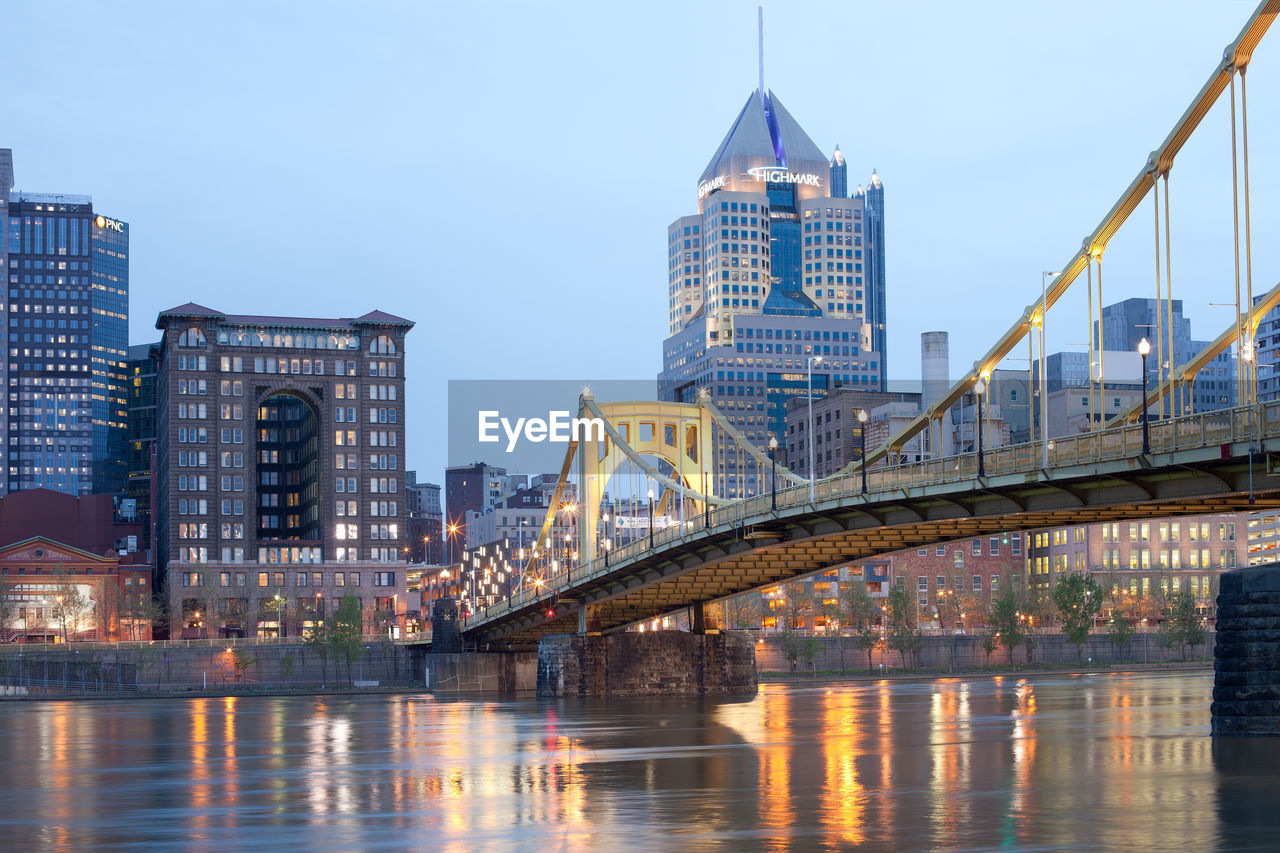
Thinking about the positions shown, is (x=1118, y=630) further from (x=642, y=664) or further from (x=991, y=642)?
(x=642, y=664)

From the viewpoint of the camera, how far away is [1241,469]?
45250mm

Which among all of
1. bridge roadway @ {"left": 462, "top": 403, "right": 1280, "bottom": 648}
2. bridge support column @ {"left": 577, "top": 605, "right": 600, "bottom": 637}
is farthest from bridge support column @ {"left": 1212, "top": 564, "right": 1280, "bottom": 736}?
bridge support column @ {"left": 577, "top": 605, "right": 600, "bottom": 637}

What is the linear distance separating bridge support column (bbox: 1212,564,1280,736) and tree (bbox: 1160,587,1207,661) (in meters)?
104

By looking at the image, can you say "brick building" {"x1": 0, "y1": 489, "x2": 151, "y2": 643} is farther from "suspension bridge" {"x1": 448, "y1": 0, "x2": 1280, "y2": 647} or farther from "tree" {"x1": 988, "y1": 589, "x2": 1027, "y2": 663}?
"tree" {"x1": 988, "y1": 589, "x2": 1027, "y2": 663}

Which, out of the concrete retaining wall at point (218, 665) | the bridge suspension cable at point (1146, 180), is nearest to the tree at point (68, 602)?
the concrete retaining wall at point (218, 665)

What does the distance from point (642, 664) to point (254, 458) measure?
102161 mm

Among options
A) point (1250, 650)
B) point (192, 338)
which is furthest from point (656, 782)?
point (192, 338)

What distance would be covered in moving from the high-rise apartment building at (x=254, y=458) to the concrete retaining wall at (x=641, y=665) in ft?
291

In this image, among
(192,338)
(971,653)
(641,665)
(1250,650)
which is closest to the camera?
(1250,650)

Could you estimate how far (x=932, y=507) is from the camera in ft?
199

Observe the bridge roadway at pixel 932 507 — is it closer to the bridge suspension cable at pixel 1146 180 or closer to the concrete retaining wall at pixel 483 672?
the bridge suspension cable at pixel 1146 180

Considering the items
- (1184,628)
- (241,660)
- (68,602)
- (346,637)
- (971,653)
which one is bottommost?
(971,653)

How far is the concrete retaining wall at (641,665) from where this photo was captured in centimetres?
9350

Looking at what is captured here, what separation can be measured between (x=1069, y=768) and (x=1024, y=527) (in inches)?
800
